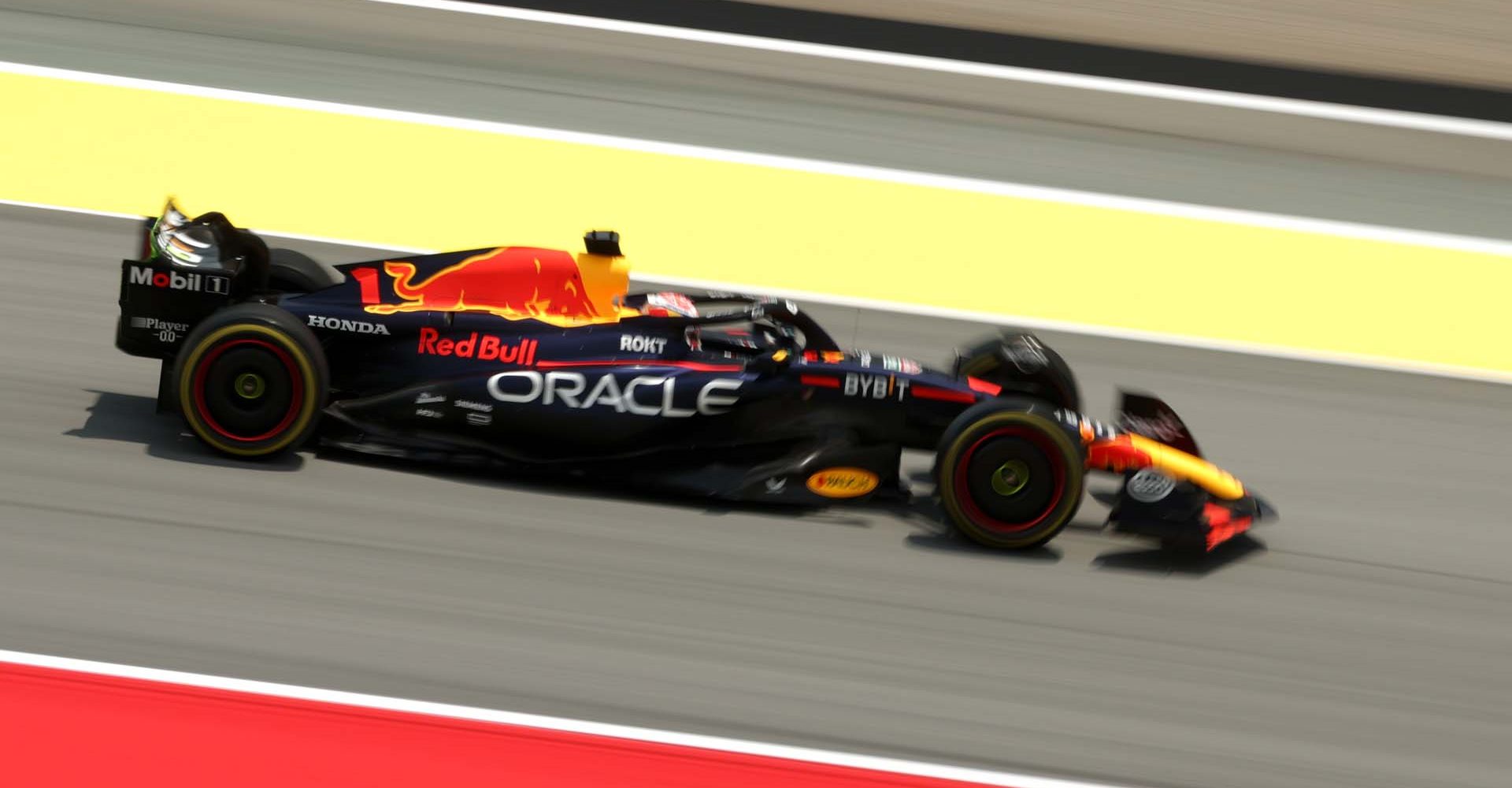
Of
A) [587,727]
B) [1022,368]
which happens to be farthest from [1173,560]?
[587,727]

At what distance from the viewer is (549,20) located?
14695 millimetres

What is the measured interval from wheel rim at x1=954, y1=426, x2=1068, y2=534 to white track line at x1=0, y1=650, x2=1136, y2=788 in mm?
1669

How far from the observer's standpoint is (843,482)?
7.02 meters

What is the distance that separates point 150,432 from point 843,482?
298cm

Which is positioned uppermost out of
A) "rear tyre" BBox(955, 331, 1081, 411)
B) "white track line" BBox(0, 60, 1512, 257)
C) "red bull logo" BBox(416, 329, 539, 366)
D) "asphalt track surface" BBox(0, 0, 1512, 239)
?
"asphalt track surface" BBox(0, 0, 1512, 239)

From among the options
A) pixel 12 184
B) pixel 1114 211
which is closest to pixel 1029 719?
pixel 1114 211

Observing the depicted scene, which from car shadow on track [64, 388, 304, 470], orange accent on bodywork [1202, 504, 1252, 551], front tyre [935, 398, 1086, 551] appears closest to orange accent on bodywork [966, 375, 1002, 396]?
front tyre [935, 398, 1086, 551]

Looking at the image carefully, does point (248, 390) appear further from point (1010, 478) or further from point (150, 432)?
point (1010, 478)

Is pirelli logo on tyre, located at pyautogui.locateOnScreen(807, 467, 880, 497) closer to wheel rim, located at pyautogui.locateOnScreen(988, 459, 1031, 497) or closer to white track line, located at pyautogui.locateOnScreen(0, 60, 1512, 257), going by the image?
wheel rim, located at pyautogui.locateOnScreen(988, 459, 1031, 497)

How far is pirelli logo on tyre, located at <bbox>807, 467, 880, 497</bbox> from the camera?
701 centimetres

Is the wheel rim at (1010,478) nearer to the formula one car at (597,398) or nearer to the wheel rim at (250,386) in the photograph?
the formula one car at (597,398)

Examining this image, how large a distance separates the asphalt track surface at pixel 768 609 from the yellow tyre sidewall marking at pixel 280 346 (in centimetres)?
12

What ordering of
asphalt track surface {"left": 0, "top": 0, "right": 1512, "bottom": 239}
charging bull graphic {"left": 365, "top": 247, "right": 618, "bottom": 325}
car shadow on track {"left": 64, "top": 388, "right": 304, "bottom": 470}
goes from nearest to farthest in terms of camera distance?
car shadow on track {"left": 64, "top": 388, "right": 304, "bottom": 470} → charging bull graphic {"left": 365, "top": 247, "right": 618, "bottom": 325} → asphalt track surface {"left": 0, "top": 0, "right": 1512, "bottom": 239}

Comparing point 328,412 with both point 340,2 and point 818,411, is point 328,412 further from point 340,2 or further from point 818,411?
point 340,2
